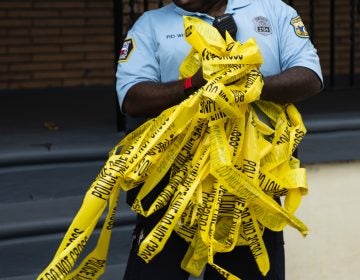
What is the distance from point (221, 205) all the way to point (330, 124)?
81.6 inches

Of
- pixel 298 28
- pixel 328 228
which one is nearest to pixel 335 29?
pixel 328 228

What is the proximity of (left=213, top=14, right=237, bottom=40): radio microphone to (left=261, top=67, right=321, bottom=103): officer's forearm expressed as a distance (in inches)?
7.8

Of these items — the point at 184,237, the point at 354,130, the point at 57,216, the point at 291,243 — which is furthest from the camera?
the point at 354,130

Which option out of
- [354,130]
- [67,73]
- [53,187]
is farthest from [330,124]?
[67,73]

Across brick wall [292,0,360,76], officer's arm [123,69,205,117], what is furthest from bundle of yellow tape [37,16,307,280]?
brick wall [292,0,360,76]

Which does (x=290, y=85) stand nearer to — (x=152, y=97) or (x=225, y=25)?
(x=225, y=25)

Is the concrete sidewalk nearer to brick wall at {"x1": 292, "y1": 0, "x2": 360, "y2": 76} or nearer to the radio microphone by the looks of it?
the radio microphone

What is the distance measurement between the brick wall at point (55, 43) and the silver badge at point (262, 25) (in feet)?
14.0

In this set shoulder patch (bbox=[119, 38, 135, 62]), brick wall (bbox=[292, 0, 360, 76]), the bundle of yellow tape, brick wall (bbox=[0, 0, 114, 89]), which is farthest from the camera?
brick wall (bbox=[292, 0, 360, 76])

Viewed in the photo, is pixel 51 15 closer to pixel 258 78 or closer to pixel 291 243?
Answer: pixel 291 243

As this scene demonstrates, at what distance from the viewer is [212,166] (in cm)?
236

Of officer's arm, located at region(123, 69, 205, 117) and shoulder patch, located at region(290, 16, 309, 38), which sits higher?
shoulder patch, located at region(290, 16, 309, 38)

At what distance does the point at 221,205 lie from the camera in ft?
8.04

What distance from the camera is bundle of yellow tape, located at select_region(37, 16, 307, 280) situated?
233cm
